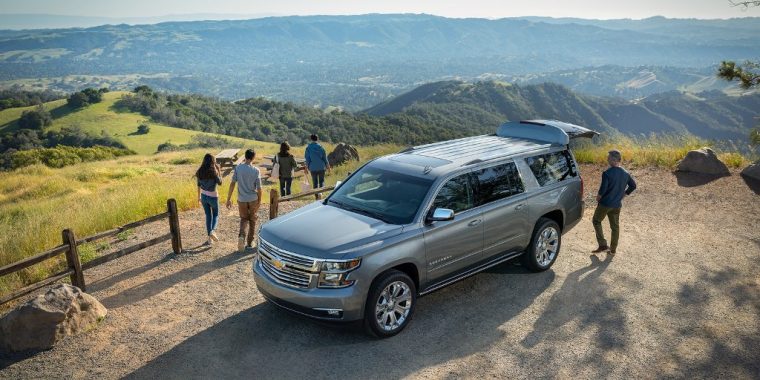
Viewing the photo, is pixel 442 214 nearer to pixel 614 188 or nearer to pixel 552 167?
pixel 552 167

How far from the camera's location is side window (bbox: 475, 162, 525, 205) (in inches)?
274

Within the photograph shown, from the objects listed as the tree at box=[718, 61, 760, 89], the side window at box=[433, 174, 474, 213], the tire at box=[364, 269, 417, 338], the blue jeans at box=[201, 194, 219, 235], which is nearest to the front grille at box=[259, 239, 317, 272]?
the tire at box=[364, 269, 417, 338]

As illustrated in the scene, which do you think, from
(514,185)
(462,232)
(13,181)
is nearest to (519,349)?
(462,232)

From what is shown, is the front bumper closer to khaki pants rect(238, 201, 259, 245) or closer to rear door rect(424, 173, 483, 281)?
rear door rect(424, 173, 483, 281)

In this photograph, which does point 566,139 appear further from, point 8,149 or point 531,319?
point 8,149

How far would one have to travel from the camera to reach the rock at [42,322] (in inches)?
236

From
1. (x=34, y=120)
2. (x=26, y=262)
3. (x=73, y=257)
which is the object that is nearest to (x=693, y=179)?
(x=73, y=257)

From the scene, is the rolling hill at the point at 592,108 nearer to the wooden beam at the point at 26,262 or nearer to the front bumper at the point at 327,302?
the wooden beam at the point at 26,262

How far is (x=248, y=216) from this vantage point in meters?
9.30

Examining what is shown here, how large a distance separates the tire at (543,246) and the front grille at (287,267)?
12.0 ft

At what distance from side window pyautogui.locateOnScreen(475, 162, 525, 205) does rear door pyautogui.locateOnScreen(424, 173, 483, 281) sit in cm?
20

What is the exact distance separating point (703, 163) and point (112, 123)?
59442mm

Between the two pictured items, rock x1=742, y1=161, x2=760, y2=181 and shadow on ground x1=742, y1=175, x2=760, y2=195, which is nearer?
shadow on ground x1=742, y1=175, x2=760, y2=195

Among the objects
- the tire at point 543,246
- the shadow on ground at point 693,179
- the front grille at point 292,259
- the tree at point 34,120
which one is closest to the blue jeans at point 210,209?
the front grille at point 292,259
